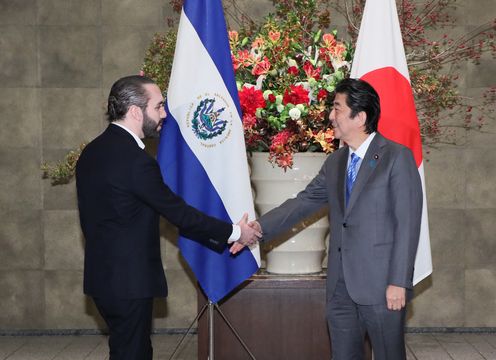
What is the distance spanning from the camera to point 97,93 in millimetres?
5625

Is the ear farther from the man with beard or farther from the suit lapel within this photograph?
the man with beard

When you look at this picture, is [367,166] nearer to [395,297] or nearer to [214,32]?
[395,297]

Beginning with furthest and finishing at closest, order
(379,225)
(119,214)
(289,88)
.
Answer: (289,88) → (379,225) → (119,214)

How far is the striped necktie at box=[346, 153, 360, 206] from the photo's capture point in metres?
3.17

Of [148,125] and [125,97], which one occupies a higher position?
[125,97]

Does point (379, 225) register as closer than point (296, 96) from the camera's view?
Yes

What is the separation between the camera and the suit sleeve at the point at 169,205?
291 cm

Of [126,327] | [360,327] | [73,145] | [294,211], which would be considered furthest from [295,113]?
[73,145]

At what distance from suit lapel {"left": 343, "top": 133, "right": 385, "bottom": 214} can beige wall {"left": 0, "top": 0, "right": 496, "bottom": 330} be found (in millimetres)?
2653

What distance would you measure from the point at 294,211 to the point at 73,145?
251 cm

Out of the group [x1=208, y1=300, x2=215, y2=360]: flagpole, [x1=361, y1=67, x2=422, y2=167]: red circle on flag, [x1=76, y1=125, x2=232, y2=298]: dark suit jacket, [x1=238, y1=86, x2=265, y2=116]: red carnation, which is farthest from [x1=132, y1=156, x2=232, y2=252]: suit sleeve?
[x1=361, y1=67, x2=422, y2=167]: red circle on flag

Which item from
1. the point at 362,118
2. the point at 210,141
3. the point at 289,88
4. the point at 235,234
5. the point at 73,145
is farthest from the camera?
the point at 73,145

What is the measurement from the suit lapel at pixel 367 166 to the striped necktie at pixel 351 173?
81 millimetres

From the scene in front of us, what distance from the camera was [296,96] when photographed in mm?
3648
